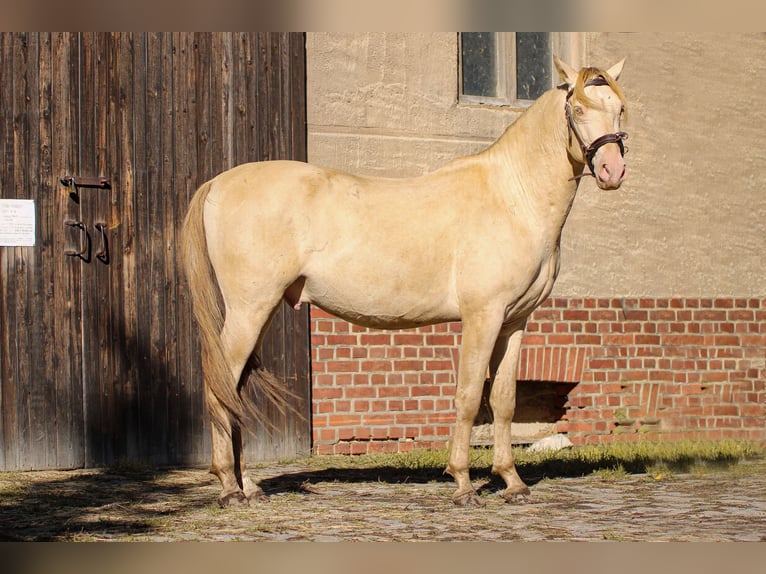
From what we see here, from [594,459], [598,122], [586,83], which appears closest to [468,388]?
[598,122]

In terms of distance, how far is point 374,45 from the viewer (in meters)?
8.80

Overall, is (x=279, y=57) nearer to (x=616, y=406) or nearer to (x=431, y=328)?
(x=431, y=328)

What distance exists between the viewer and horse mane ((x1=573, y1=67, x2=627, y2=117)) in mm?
5762

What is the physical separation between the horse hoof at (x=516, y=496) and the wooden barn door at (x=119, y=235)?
108 inches

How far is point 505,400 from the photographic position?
628cm

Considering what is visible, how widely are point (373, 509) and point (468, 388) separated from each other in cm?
92

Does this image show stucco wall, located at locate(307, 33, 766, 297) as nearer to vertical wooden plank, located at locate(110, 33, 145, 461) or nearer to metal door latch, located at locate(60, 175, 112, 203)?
vertical wooden plank, located at locate(110, 33, 145, 461)

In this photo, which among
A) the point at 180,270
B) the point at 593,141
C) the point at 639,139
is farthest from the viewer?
the point at 639,139

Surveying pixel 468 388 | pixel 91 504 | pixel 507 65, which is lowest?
pixel 91 504

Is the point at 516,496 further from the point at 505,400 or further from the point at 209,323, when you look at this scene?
the point at 209,323

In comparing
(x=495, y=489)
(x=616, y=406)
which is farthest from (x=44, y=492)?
(x=616, y=406)

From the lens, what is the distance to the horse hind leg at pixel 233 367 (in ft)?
19.2

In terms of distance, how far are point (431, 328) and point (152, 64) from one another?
325 centimetres

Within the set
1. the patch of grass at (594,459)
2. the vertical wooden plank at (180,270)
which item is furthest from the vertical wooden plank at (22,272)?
the patch of grass at (594,459)
